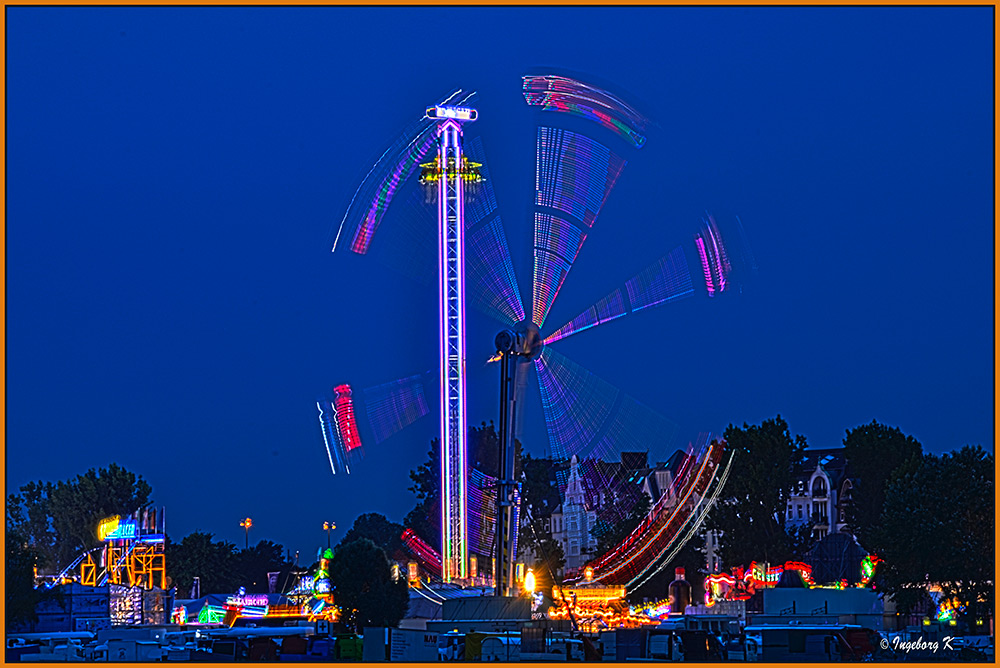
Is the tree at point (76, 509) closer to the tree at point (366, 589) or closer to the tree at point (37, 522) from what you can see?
the tree at point (37, 522)

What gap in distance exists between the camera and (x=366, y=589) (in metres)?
66.9

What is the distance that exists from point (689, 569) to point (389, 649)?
2543 inches

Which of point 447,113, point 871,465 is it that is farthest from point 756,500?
point 447,113

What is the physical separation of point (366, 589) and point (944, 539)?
30558mm

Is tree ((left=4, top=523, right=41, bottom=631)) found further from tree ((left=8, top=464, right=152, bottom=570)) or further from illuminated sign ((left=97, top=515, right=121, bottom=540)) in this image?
tree ((left=8, top=464, right=152, bottom=570))

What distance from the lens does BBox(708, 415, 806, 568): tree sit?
4195 inches

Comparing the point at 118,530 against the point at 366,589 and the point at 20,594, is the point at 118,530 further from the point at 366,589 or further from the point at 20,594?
the point at 366,589

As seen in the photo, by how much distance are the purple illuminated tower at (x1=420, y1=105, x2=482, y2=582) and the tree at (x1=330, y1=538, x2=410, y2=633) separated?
2.55 m

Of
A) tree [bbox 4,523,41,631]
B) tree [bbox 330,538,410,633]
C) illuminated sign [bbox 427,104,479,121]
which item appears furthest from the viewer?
tree [bbox 4,523,41,631]

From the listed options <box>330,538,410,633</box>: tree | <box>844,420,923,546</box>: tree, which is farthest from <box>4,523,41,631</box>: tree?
<box>844,420,923,546</box>: tree

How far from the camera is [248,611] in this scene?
9875cm

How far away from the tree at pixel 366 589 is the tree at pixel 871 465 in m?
50.5

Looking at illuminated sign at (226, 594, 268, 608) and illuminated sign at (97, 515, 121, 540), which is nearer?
illuminated sign at (226, 594, 268, 608)

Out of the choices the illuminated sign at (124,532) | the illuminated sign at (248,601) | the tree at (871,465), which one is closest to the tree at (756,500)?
the tree at (871,465)
